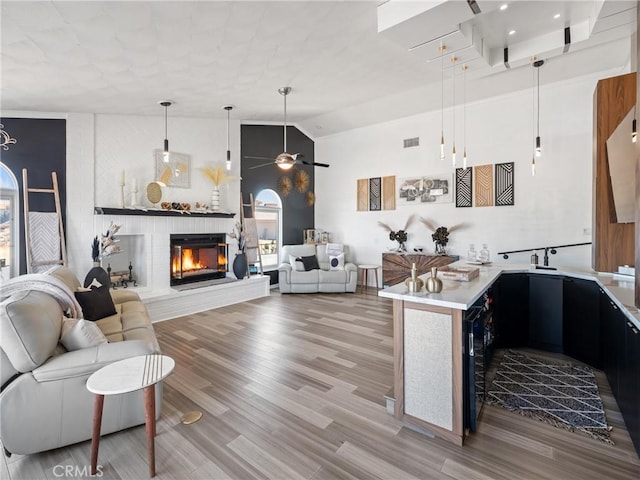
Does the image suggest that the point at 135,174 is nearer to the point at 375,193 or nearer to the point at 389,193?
the point at 375,193

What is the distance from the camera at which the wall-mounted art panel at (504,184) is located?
5.48 metres

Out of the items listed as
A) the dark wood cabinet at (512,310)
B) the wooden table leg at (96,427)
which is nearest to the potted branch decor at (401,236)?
the dark wood cabinet at (512,310)

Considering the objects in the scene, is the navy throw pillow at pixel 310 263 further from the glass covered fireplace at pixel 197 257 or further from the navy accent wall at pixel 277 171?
the glass covered fireplace at pixel 197 257

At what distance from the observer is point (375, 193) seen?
23.3 ft

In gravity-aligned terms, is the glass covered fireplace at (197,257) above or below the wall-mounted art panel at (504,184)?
below

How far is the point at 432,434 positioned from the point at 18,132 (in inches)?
243

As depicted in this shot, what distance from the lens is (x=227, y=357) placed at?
336 centimetres

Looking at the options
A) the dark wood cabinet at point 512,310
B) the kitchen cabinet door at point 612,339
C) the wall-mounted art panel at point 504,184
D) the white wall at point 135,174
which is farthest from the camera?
the wall-mounted art panel at point 504,184

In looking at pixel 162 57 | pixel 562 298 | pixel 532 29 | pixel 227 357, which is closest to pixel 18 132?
pixel 162 57

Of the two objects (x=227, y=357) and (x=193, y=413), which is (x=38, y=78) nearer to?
(x=227, y=357)

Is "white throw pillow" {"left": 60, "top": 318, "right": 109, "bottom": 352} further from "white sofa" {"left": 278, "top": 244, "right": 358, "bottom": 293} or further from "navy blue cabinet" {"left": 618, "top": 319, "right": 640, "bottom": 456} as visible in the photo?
"white sofa" {"left": 278, "top": 244, "right": 358, "bottom": 293}

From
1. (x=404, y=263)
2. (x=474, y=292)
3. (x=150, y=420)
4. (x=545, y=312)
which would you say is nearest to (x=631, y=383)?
(x=474, y=292)

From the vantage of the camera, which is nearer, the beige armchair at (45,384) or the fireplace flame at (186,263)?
the beige armchair at (45,384)

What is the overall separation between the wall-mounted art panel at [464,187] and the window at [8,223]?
7.08m
